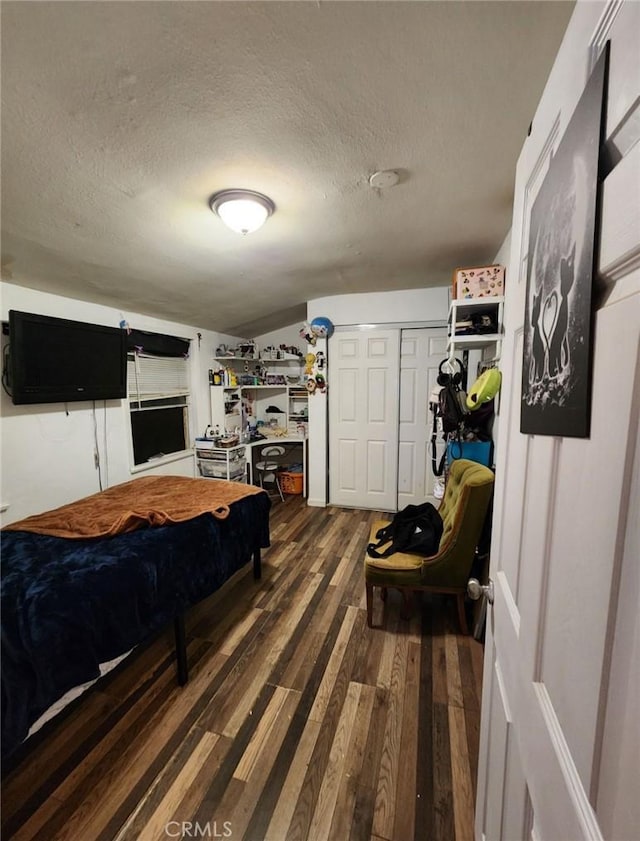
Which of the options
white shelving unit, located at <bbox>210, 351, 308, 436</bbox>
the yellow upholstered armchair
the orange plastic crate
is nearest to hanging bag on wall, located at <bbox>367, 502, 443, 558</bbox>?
the yellow upholstered armchair

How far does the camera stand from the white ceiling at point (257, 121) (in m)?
0.90

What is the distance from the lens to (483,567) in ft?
6.44

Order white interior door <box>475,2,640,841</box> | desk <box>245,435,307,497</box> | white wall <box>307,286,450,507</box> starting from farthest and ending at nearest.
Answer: desk <box>245,435,307,497</box>, white wall <box>307,286,450,507</box>, white interior door <box>475,2,640,841</box>

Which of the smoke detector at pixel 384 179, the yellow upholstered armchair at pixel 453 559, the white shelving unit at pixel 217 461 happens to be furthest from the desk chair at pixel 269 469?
the smoke detector at pixel 384 179

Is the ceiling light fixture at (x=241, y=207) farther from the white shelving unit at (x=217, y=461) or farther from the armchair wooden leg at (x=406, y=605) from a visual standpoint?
the white shelving unit at (x=217, y=461)

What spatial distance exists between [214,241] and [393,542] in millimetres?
2304

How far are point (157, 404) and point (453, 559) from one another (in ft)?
10.7

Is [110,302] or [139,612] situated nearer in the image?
[139,612]

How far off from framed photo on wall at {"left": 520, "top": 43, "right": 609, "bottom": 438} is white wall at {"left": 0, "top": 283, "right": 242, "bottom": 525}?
3009mm

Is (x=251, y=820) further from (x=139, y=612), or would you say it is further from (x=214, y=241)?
(x=214, y=241)

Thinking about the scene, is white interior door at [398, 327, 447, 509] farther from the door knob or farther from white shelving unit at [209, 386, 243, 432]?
the door knob

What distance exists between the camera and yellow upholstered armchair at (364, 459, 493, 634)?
5.80 ft

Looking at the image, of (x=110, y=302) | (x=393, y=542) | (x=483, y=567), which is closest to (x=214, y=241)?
(x=110, y=302)

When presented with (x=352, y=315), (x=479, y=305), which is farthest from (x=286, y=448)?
(x=479, y=305)
